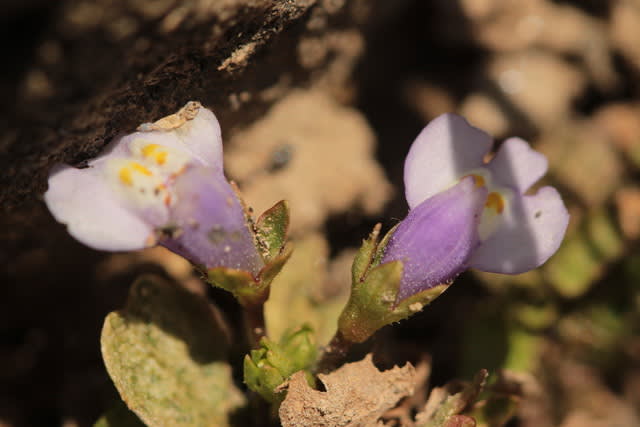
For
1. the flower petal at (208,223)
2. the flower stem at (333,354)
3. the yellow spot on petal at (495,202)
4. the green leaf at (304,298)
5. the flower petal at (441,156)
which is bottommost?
the green leaf at (304,298)

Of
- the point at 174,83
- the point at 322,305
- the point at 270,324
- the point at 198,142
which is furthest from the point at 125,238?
the point at 322,305

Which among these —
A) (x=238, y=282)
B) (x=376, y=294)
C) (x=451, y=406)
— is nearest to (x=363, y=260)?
(x=376, y=294)

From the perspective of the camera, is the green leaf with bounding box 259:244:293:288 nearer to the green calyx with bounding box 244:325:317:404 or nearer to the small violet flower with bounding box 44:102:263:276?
the small violet flower with bounding box 44:102:263:276

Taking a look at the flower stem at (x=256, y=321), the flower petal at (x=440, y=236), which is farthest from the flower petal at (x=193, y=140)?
the flower petal at (x=440, y=236)

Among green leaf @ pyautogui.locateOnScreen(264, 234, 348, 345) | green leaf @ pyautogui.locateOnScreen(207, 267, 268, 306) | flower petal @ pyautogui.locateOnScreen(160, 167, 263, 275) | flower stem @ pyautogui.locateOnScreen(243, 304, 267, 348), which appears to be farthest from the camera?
green leaf @ pyautogui.locateOnScreen(264, 234, 348, 345)

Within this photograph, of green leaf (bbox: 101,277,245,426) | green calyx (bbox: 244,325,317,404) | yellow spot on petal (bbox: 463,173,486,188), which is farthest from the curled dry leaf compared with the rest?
yellow spot on petal (bbox: 463,173,486,188)

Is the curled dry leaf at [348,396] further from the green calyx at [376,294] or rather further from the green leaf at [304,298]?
the green leaf at [304,298]

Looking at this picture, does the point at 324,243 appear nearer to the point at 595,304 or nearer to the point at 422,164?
the point at 422,164
